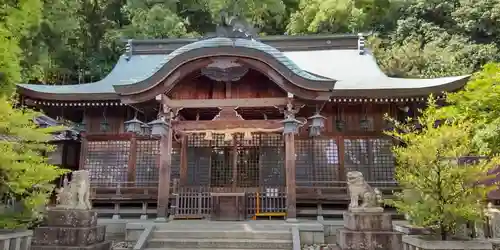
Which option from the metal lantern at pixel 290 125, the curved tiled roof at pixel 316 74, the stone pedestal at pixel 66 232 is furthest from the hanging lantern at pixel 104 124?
the metal lantern at pixel 290 125

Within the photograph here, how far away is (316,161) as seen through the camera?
11.7 m

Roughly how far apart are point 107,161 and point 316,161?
7084 mm

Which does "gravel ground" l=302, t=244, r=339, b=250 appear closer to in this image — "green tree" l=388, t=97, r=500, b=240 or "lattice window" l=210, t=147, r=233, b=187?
"green tree" l=388, t=97, r=500, b=240

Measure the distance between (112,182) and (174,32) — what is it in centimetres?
1411

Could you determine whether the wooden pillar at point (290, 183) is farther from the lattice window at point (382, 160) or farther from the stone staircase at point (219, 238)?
the lattice window at point (382, 160)

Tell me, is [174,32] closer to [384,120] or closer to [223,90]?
[223,90]

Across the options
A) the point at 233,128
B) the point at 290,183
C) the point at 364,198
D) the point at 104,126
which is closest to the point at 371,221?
the point at 364,198

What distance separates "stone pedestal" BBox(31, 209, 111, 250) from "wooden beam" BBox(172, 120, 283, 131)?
3796mm

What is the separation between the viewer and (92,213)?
734 cm

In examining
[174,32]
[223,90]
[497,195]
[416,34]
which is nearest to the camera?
[497,195]

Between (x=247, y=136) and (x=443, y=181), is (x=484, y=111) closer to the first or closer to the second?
(x=443, y=181)

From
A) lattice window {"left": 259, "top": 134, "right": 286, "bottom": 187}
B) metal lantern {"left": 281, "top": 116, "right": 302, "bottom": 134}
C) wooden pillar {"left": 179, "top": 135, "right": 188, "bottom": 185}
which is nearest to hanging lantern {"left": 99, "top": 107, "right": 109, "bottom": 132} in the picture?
wooden pillar {"left": 179, "top": 135, "right": 188, "bottom": 185}

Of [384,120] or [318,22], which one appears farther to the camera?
[318,22]

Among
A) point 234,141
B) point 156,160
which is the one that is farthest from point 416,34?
point 156,160
